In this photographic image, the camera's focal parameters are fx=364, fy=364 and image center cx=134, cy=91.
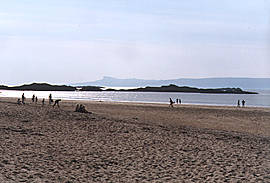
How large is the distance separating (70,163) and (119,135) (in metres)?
5.74

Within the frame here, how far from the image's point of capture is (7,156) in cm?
1095

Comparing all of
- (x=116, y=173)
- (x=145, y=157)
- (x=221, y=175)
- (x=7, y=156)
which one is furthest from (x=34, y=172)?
(x=221, y=175)

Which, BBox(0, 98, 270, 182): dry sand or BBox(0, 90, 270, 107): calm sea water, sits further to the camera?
BBox(0, 90, 270, 107): calm sea water

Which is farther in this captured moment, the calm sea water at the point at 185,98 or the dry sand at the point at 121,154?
the calm sea water at the point at 185,98

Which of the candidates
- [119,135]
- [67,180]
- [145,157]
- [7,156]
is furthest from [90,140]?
[67,180]

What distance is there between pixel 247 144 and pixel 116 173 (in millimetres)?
7549

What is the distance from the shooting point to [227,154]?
13266mm

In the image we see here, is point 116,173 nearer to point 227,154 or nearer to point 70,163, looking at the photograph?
point 70,163

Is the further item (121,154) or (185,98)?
(185,98)

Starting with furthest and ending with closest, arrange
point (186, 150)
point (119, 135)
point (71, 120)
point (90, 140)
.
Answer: point (71, 120) → point (119, 135) → point (90, 140) → point (186, 150)

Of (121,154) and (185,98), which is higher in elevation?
(185,98)

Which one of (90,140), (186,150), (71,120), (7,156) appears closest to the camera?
(7,156)

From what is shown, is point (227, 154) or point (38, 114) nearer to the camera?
point (227, 154)

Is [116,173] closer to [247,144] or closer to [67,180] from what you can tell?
[67,180]
